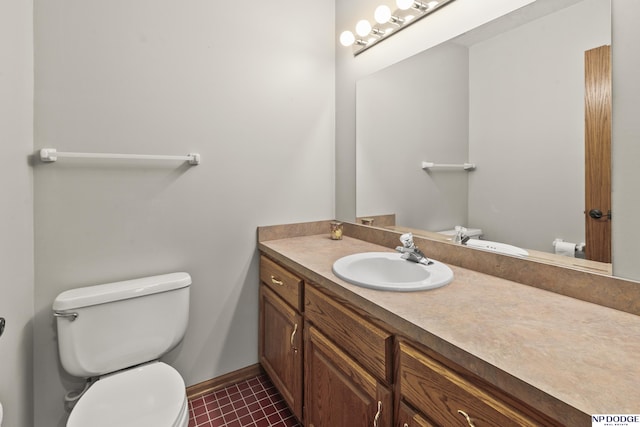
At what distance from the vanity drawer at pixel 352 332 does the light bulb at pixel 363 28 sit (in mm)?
1473

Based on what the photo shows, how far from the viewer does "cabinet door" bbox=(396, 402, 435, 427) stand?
781 millimetres

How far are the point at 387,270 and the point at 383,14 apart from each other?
4.45 feet

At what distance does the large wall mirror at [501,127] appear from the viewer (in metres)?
1.02

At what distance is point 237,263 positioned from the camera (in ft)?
5.82

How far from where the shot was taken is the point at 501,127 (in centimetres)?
122

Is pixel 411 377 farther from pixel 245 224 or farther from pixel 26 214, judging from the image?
pixel 26 214

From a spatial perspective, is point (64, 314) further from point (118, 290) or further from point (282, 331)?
point (282, 331)

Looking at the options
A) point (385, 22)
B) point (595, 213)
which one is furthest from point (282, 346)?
point (385, 22)

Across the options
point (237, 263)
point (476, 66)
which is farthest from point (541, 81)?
point (237, 263)

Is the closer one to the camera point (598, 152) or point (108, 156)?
point (598, 152)

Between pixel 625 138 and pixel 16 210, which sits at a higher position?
pixel 625 138

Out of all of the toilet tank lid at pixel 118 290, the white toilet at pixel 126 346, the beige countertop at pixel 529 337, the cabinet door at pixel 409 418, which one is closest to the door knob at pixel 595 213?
the beige countertop at pixel 529 337

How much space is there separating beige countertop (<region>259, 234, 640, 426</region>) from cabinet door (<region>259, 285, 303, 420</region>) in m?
0.40

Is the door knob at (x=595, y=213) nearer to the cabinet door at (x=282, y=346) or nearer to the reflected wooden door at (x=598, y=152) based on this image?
the reflected wooden door at (x=598, y=152)
